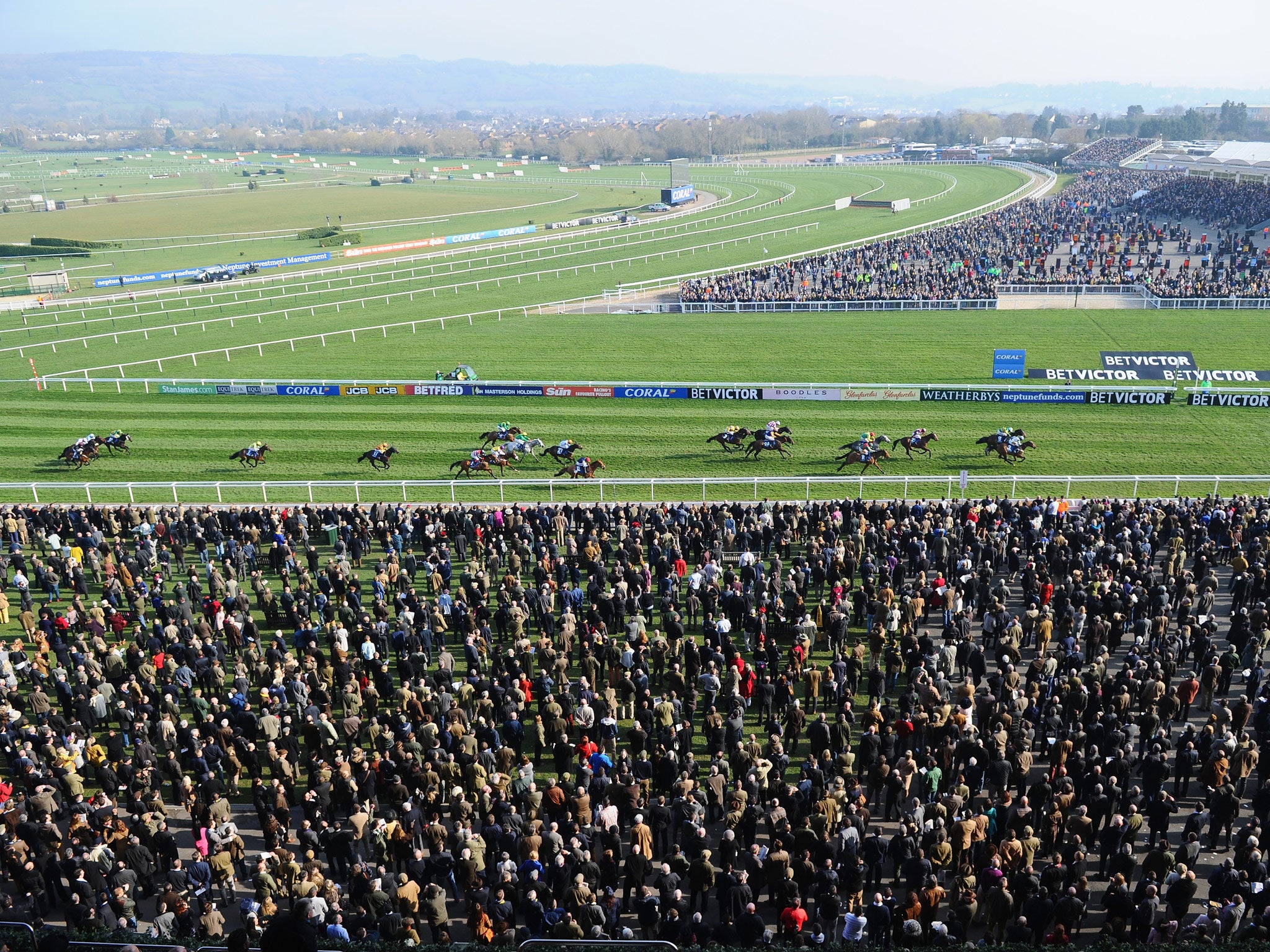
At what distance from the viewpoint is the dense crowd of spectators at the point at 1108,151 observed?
378 ft

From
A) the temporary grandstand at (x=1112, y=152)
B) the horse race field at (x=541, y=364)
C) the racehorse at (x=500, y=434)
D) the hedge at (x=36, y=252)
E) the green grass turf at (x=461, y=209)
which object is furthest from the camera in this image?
the temporary grandstand at (x=1112, y=152)

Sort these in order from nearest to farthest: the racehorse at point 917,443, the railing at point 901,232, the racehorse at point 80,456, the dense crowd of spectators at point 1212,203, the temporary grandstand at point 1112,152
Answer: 1. the racehorse at point 917,443
2. the racehorse at point 80,456
3. the railing at point 901,232
4. the dense crowd of spectators at point 1212,203
5. the temporary grandstand at point 1112,152

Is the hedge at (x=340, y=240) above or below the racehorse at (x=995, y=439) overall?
above

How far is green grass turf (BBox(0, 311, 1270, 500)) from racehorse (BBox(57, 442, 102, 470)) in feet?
1.08

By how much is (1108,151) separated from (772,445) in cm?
11946

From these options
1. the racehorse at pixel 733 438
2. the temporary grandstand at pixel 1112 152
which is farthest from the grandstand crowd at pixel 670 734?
the temporary grandstand at pixel 1112 152

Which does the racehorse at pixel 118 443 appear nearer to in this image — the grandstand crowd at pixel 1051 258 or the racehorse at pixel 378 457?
the racehorse at pixel 378 457

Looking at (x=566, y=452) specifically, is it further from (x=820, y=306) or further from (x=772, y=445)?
(x=820, y=306)

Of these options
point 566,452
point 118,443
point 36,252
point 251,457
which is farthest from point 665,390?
point 36,252

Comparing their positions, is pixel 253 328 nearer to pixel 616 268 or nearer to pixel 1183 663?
pixel 616 268

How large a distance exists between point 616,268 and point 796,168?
89656 millimetres

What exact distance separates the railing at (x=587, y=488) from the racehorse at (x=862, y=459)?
0.51 m

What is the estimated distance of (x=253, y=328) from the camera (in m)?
44.7

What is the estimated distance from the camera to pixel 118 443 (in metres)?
27.0
